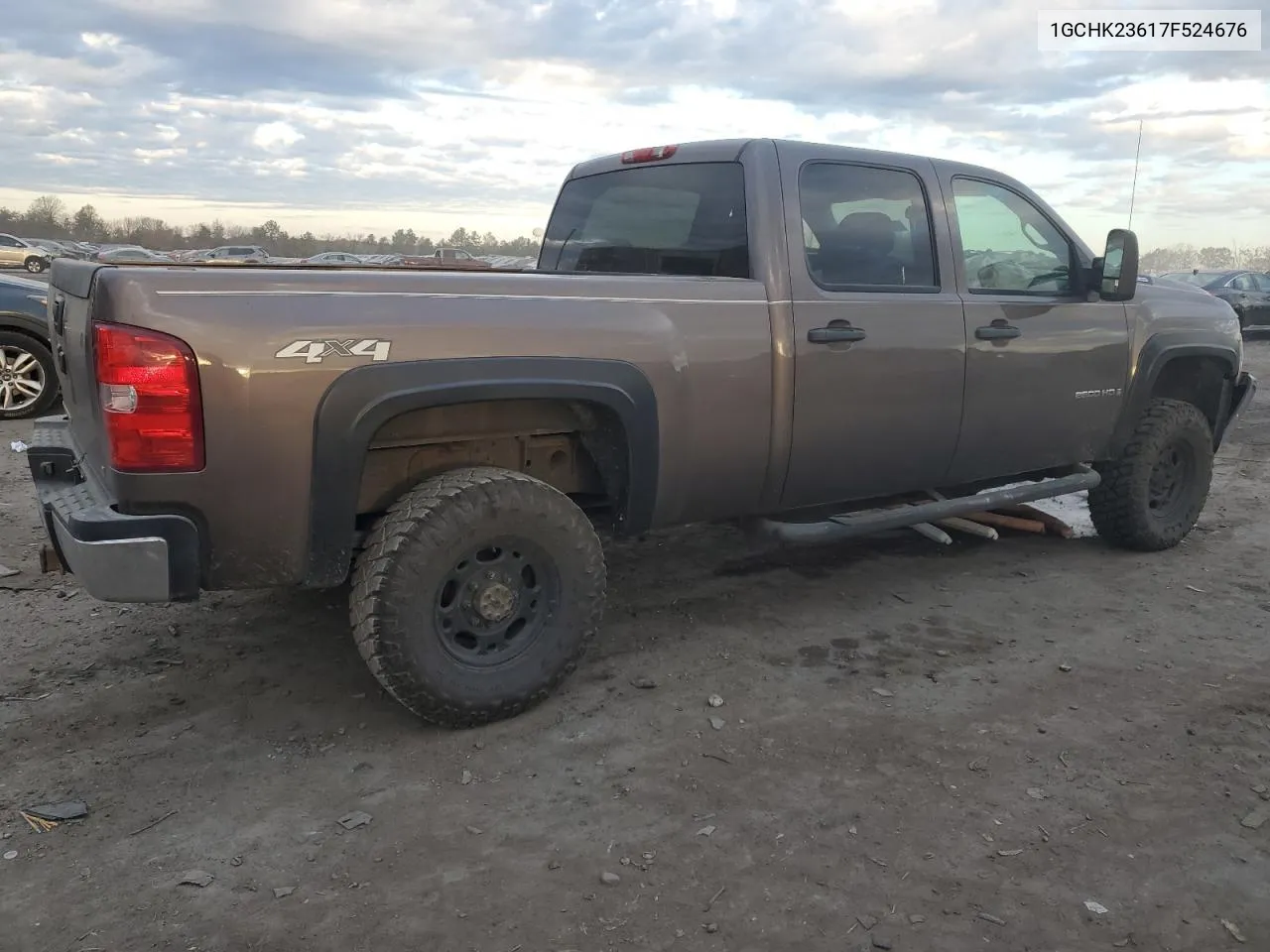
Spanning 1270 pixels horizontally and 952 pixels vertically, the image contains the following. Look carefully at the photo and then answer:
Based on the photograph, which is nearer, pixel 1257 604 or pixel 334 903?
pixel 334 903

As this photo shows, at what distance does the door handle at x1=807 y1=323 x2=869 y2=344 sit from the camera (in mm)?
3889

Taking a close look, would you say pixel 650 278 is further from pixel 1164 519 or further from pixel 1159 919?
pixel 1164 519

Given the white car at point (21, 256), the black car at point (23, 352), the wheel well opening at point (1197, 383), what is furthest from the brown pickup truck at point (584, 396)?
the white car at point (21, 256)

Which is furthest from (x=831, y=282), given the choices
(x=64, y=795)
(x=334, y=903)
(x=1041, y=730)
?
(x=64, y=795)

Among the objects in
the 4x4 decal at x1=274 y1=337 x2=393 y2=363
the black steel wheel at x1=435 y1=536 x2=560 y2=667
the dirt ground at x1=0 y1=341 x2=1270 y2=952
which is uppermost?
the 4x4 decal at x1=274 y1=337 x2=393 y2=363

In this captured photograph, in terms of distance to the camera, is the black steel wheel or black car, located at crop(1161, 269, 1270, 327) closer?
the black steel wheel

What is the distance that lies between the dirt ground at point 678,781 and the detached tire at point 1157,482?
76cm

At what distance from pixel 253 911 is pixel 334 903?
0.63 ft

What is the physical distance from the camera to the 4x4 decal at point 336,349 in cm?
287

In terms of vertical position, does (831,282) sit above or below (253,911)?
above

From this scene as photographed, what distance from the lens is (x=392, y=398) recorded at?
3010mm

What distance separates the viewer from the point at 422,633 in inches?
125

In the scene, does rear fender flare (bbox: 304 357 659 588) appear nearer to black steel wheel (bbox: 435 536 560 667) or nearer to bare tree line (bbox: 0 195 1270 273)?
black steel wheel (bbox: 435 536 560 667)

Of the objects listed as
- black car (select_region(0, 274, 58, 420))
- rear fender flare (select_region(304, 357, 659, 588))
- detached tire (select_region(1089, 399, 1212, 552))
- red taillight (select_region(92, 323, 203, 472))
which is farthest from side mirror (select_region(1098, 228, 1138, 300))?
black car (select_region(0, 274, 58, 420))
